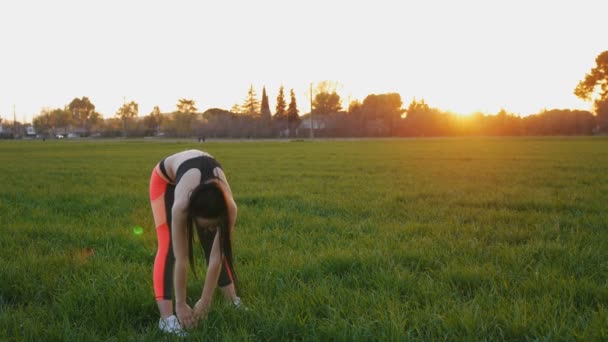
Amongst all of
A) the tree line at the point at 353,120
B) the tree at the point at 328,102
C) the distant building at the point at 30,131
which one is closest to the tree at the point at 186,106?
the tree line at the point at 353,120

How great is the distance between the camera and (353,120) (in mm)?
74000

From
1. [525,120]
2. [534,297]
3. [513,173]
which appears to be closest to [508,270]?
[534,297]

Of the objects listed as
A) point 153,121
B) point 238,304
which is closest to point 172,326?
point 238,304

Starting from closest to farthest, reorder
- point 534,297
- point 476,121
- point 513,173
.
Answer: point 534,297 → point 513,173 → point 476,121

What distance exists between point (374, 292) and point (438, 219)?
3.23 meters

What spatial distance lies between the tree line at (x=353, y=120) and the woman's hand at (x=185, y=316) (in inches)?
2409

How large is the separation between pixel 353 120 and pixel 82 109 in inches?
3527

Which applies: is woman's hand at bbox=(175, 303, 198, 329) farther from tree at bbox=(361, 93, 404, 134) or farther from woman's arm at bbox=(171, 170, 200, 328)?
tree at bbox=(361, 93, 404, 134)

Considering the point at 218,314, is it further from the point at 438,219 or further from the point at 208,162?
the point at 438,219

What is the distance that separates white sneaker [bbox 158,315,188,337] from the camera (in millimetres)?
2816

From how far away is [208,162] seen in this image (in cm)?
279

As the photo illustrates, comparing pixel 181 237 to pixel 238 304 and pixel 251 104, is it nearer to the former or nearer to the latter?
pixel 238 304

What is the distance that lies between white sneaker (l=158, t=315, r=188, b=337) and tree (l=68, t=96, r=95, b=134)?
449 feet

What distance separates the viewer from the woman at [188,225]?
8.16 feet
